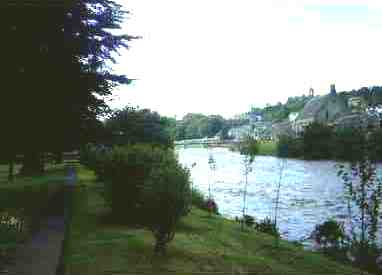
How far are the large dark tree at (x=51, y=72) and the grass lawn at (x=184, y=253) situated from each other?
5449 mm

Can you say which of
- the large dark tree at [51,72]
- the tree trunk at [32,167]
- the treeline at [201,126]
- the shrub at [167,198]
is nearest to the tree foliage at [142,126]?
the tree trunk at [32,167]

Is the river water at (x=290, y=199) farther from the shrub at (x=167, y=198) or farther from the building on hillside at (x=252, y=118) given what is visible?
the building on hillside at (x=252, y=118)

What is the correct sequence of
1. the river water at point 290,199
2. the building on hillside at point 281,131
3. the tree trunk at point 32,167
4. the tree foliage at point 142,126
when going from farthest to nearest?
the building on hillside at point 281,131 < the tree foliage at point 142,126 < the tree trunk at point 32,167 < the river water at point 290,199

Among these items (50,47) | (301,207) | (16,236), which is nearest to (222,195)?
(301,207)

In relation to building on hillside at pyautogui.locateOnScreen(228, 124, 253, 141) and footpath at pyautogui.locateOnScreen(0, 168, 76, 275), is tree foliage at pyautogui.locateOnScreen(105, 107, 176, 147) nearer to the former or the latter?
building on hillside at pyautogui.locateOnScreen(228, 124, 253, 141)

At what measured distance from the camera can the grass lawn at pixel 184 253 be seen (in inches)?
328

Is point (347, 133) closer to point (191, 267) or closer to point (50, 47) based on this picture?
point (191, 267)

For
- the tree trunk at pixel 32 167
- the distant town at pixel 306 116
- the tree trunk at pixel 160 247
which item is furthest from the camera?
the tree trunk at pixel 32 167

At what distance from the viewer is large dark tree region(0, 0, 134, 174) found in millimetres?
16438

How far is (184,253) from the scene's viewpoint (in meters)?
9.26

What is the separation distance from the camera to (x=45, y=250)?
30.8ft

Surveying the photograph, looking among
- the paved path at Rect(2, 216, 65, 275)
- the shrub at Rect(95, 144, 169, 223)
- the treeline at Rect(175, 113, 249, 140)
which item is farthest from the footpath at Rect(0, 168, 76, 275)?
the treeline at Rect(175, 113, 249, 140)

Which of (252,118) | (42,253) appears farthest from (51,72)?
(252,118)

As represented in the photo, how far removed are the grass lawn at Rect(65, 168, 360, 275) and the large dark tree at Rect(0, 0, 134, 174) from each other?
5.45 m
